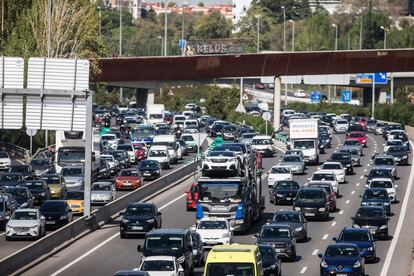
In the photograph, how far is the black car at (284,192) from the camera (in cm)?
6769

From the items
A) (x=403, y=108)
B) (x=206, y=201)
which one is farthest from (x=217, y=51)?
(x=206, y=201)

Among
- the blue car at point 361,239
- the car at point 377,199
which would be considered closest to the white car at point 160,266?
the blue car at point 361,239

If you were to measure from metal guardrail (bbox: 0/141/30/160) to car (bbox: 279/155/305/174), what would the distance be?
24.0 metres

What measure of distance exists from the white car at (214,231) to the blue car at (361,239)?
4.54 m

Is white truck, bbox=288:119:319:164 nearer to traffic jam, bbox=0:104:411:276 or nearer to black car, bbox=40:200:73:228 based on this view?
traffic jam, bbox=0:104:411:276

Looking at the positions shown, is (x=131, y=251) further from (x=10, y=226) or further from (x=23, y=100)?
(x=23, y=100)

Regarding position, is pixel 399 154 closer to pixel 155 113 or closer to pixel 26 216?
pixel 155 113

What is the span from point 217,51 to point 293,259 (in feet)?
231

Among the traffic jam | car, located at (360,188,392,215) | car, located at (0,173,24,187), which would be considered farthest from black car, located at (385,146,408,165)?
car, located at (0,173,24,187)

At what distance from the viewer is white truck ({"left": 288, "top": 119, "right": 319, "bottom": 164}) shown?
296 ft

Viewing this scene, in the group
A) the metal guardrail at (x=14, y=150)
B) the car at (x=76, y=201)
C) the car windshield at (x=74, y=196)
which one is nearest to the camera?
the car at (x=76, y=201)

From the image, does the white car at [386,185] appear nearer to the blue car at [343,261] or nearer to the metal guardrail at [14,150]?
the blue car at [343,261]

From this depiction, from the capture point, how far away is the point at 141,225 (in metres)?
55.2

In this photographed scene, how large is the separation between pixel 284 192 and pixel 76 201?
11.3m
